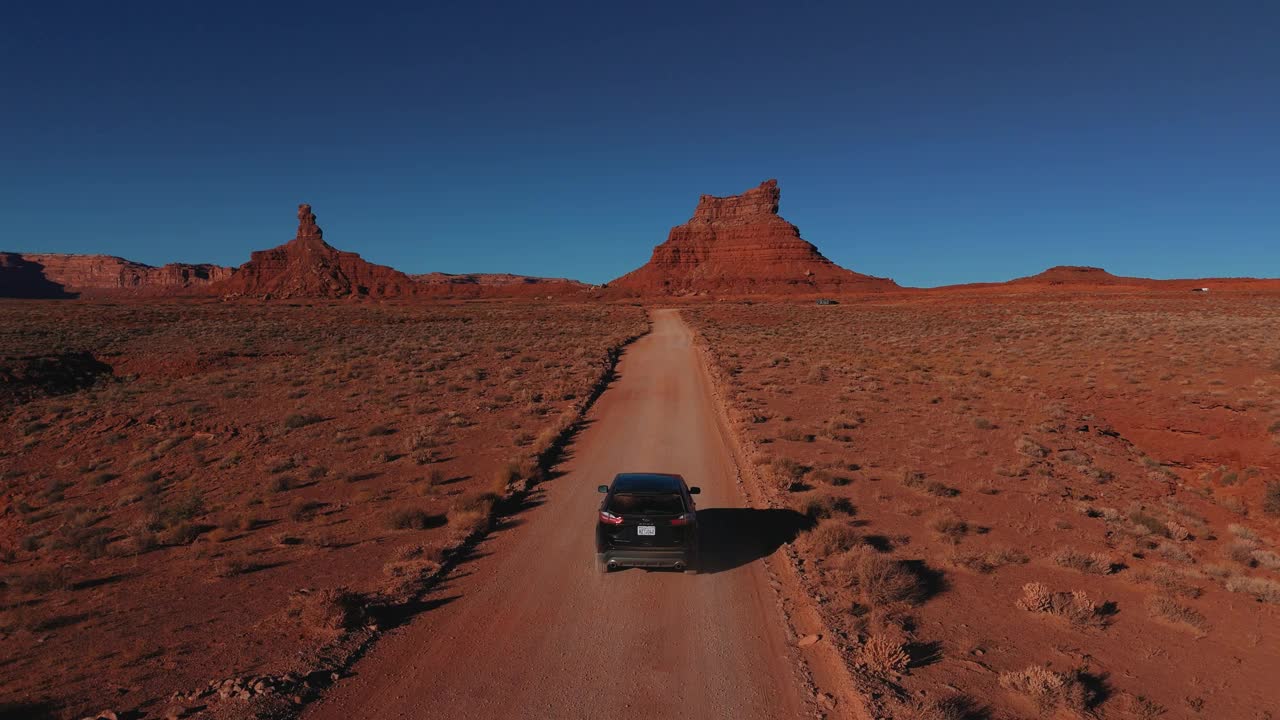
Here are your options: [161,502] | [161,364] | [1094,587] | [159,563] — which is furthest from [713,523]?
[161,364]

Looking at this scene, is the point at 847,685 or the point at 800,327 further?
the point at 800,327

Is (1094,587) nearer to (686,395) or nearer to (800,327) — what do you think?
(686,395)

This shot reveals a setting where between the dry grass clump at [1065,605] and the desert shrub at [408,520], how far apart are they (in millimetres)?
11166

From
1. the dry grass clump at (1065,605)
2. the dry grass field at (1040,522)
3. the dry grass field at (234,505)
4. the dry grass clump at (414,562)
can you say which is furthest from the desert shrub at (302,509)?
the dry grass clump at (1065,605)

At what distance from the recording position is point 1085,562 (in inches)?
445

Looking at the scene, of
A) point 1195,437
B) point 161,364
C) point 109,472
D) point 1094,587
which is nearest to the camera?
point 1094,587

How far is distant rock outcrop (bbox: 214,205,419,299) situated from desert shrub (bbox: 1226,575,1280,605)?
183 meters

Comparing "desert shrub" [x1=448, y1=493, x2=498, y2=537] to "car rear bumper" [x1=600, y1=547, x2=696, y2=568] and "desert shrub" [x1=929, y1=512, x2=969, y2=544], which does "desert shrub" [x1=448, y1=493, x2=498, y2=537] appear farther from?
"desert shrub" [x1=929, y1=512, x2=969, y2=544]

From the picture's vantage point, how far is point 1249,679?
805cm

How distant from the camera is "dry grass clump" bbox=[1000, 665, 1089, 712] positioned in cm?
725

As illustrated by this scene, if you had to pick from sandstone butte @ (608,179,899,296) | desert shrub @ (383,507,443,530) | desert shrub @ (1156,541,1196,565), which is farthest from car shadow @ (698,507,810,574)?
sandstone butte @ (608,179,899,296)

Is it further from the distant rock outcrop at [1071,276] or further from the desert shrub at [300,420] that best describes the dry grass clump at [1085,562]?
the distant rock outcrop at [1071,276]

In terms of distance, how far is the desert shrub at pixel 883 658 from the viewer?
25.9 feet

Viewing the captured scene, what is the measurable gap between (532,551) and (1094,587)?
1000 cm
